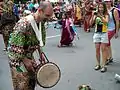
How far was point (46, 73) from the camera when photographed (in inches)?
176

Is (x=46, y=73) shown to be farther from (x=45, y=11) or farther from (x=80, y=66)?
(x=80, y=66)

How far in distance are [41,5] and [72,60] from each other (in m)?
5.96

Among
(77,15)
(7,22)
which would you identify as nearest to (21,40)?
(7,22)

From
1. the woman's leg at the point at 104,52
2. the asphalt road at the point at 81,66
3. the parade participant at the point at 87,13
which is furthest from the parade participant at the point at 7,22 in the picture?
the parade participant at the point at 87,13

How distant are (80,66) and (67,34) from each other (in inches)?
161

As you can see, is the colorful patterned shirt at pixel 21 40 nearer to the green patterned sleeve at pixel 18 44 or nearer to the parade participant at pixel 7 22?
the green patterned sleeve at pixel 18 44

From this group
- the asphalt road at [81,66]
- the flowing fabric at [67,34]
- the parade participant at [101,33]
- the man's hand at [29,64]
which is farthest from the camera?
the flowing fabric at [67,34]

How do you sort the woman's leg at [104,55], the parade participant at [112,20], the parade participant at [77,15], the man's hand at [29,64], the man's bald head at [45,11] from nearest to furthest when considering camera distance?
1. the man's bald head at [45,11]
2. the man's hand at [29,64]
3. the woman's leg at [104,55]
4. the parade participant at [112,20]
5. the parade participant at [77,15]

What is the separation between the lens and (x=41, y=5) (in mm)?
4133

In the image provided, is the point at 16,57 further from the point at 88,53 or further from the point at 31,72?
the point at 88,53

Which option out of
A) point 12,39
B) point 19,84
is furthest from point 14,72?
point 12,39

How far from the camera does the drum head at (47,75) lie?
14.4 ft

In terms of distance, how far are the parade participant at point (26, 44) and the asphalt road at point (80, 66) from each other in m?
2.44

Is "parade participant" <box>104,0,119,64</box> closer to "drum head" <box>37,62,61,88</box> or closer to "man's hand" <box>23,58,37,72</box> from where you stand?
"drum head" <box>37,62,61,88</box>
